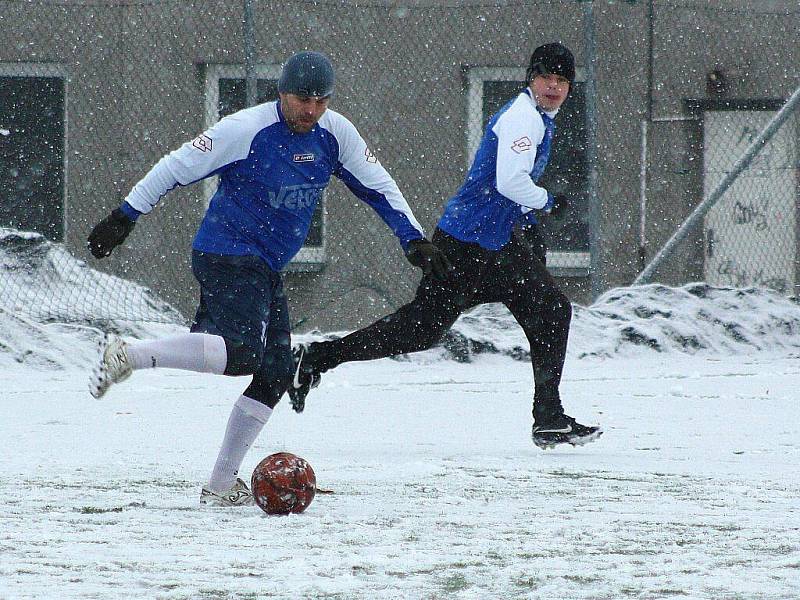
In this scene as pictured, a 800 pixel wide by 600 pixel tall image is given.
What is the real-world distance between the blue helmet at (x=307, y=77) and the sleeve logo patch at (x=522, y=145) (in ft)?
4.97

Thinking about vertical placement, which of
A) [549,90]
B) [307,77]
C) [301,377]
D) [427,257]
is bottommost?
[301,377]

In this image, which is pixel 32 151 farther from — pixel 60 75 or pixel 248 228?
pixel 248 228

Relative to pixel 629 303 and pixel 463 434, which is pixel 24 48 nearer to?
pixel 629 303

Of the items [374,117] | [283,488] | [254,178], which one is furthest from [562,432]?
[374,117]

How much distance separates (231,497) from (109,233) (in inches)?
42.0

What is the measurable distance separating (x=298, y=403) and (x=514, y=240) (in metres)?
1.30

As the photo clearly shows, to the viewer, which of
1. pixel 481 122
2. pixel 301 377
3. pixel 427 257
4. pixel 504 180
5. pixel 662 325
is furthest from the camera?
pixel 481 122

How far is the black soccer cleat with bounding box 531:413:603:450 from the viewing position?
675 centimetres

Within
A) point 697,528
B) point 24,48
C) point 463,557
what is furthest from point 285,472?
point 24,48

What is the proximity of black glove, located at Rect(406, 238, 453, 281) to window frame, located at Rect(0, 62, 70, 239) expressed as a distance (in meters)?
7.71

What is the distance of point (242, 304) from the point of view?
5.31 metres

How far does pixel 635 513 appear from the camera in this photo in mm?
5129

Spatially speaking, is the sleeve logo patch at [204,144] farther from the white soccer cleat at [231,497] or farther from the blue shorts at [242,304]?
the white soccer cleat at [231,497]

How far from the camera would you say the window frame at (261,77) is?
43.5 feet
